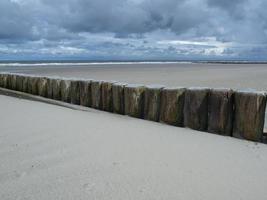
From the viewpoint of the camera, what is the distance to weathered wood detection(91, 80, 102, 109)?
25.2 feet

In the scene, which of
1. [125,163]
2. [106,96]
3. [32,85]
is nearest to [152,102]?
[106,96]

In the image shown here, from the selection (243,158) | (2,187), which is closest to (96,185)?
(2,187)

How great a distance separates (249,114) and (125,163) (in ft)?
6.65

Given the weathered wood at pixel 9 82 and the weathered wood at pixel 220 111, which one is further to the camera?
the weathered wood at pixel 9 82

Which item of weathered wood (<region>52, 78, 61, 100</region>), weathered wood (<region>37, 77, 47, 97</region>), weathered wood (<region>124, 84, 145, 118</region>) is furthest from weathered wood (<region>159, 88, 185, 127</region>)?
weathered wood (<region>37, 77, 47, 97</region>)

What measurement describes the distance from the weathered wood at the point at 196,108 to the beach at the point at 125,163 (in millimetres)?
167

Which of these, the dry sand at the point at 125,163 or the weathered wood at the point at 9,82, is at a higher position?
the weathered wood at the point at 9,82

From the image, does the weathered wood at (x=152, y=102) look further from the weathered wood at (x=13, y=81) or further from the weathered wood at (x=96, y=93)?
the weathered wood at (x=13, y=81)

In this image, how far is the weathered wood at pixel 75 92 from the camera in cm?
851

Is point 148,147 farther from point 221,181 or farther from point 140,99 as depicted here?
point 140,99

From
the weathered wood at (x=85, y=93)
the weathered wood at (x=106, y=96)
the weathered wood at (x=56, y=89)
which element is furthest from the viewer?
the weathered wood at (x=56, y=89)

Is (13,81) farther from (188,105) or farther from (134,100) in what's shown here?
(188,105)

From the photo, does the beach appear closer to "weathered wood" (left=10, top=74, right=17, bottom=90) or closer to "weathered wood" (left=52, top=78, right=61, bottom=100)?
"weathered wood" (left=52, top=78, right=61, bottom=100)

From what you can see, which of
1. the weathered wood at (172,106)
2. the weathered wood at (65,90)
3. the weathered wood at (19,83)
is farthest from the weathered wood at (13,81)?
the weathered wood at (172,106)
